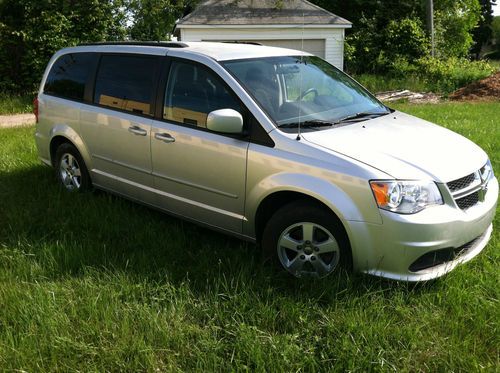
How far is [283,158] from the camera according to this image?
361 cm

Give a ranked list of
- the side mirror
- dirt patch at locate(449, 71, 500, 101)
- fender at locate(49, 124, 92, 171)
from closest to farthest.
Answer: the side mirror < fender at locate(49, 124, 92, 171) < dirt patch at locate(449, 71, 500, 101)

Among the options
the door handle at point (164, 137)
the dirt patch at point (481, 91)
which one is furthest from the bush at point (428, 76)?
the door handle at point (164, 137)

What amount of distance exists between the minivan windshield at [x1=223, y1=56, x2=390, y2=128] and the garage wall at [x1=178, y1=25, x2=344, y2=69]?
1696 cm

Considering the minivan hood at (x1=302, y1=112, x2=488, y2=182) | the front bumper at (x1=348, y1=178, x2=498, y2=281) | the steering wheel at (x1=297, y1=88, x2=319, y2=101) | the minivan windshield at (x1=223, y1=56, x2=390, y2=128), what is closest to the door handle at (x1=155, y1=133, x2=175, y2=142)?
the minivan windshield at (x1=223, y1=56, x2=390, y2=128)

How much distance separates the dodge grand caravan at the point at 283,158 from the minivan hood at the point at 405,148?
14mm

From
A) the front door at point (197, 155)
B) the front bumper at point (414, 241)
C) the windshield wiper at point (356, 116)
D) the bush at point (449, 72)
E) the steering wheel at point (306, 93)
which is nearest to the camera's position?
the front bumper at point (414, 241)

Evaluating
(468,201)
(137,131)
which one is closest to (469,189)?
(468,201)

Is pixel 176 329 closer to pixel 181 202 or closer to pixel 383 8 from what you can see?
pixel 181 202

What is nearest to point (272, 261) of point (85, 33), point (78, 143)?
point (78, 143)

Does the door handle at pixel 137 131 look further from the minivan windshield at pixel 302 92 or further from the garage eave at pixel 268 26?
the garage eave at pixel 268 26

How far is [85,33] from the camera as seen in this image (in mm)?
16625

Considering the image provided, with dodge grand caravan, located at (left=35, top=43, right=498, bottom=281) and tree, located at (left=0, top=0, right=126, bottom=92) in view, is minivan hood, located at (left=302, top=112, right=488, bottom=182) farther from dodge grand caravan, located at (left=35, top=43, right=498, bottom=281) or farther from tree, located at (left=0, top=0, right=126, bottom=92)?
tree, located at (left=0, top=0, right=126, bottom=92)

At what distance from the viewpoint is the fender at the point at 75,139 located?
5.34 metres

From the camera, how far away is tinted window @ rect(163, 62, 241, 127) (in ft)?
13.4
